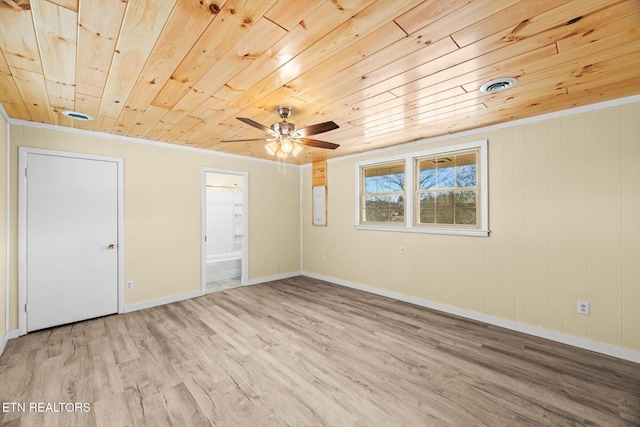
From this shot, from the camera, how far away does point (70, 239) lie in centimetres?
341

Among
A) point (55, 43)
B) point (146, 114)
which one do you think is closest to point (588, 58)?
point (55, 43)

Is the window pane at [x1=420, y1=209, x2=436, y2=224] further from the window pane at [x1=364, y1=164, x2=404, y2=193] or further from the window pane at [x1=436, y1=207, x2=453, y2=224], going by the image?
the window pane at [x1=364, y1=164, x2=404, y2=193]

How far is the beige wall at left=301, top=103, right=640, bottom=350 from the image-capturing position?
2598 millimetres

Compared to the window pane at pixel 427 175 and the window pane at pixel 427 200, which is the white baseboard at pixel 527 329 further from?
the window pane at pixel 427 175

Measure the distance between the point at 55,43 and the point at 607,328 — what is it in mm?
4950

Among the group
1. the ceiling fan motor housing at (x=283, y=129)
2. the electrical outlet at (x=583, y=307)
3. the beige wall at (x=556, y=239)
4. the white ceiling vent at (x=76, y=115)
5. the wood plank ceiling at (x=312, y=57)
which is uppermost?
the white ceiling vent at (x=76, y=115)

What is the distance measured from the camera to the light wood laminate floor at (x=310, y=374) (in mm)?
1881

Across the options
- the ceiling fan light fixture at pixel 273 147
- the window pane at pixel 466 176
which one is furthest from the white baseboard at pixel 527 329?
the ceiling fan light fixture at pixel 273 147

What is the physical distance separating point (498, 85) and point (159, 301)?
15.8 feet

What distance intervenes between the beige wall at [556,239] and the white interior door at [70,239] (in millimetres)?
4251

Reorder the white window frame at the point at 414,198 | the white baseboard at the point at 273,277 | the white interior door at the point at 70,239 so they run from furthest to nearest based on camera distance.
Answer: the white baseboard at the point at 273,277 → the white window frame at the point at 414,198 → the white interior door at the point at 70,239

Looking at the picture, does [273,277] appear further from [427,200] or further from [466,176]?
[466,176]

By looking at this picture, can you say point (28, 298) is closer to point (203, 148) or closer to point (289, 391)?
point (203, 148)

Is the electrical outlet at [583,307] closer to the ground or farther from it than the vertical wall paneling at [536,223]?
closer to the ground
